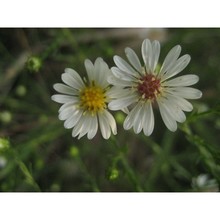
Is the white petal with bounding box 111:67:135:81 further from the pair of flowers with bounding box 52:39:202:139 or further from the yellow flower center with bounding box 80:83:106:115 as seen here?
the yellow flower center with bounding box 80:83:106:115

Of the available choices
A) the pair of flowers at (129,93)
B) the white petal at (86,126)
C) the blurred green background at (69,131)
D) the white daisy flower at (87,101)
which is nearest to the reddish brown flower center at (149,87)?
the pair of flowers at (129,93)

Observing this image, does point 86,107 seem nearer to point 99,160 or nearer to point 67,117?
point 67,117

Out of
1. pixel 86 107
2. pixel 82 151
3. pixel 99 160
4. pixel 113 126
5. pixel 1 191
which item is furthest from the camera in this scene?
pixel 99 160

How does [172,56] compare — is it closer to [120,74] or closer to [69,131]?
[120,74]

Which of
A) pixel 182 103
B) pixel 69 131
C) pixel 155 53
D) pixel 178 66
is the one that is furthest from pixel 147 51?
pixel 69 131

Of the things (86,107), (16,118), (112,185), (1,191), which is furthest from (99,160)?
(86,107)

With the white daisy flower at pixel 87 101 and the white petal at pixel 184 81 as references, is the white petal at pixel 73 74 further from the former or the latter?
the white petal at pixel 184 81
